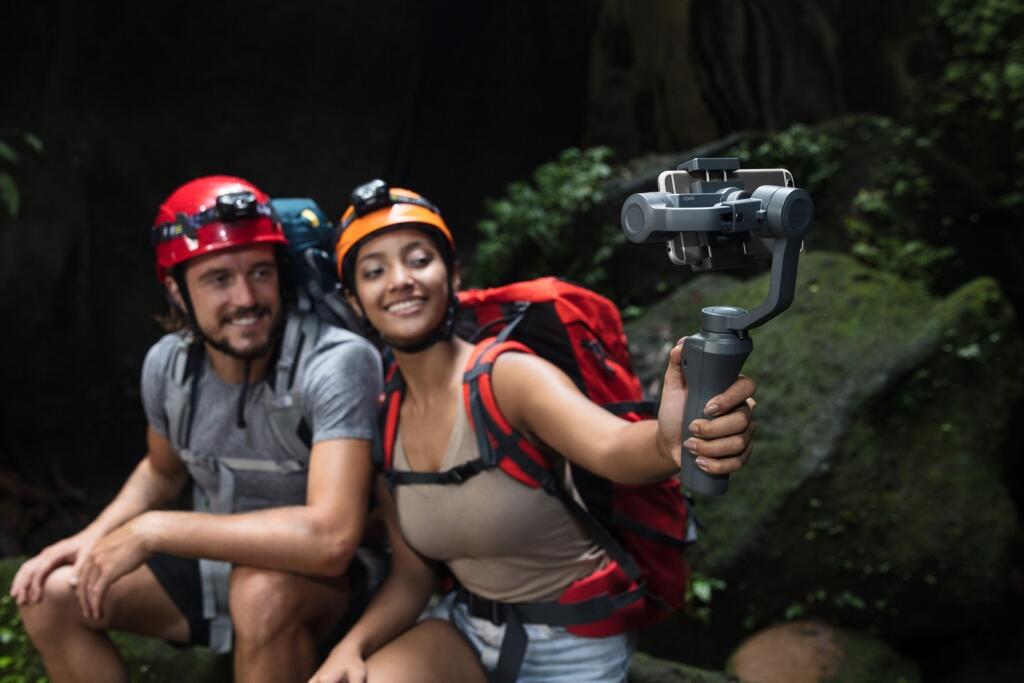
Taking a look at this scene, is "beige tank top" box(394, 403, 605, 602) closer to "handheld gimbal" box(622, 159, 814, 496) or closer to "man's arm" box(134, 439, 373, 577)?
"man's arm" box(134, 439, 373, 577)

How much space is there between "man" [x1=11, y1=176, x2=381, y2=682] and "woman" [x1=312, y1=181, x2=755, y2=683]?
0.63 feet

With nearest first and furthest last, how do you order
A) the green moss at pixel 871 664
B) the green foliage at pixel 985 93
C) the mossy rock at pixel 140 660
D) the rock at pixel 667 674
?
the rock at pixel 667 674 → the mossy rock at pixel 140 660 → the green moss at pixel 871 664 → the green foliage at pixel 985 93

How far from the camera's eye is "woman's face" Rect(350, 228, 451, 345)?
2506 mm

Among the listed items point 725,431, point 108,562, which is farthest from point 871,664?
point 108,562

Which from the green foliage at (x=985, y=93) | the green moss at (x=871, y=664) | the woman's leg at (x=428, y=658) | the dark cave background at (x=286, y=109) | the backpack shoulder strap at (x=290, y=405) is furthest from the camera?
the dark cave background at (x=286, y=109)

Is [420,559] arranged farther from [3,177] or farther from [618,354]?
[3,177]

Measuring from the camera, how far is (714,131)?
346 inches

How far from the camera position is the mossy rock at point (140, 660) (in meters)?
3.44

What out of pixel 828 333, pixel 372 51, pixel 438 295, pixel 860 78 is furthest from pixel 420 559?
pixel 860 78

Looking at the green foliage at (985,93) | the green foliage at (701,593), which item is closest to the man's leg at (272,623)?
the green foliage at (701,593)

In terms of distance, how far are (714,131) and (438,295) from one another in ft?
22.8

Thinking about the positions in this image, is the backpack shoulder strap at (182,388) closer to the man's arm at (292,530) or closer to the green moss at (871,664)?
the man's arm at (292,530)

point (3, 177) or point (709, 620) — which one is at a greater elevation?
point (3, 177)

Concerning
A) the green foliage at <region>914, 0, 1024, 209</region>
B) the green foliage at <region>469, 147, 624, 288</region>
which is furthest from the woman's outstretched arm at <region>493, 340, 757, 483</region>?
the green foliage at <region>914, 0, 1024, 209</region>
